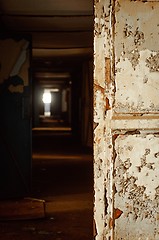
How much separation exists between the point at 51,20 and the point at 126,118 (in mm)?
3559

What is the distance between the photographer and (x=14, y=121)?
548 cm

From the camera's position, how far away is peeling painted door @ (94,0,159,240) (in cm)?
258

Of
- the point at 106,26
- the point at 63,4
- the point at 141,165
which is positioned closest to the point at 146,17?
the point at 106,26

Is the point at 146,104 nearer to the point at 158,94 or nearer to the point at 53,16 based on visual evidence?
the point at 158,94

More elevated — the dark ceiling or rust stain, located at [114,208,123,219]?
the dark ceiling

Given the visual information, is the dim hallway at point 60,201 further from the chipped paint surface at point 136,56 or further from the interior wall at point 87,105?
the chipped paint surface at point 136,56

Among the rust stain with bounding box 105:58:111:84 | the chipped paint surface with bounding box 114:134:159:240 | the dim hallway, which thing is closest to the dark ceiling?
the rust stain with bounding box 105:58:111:84

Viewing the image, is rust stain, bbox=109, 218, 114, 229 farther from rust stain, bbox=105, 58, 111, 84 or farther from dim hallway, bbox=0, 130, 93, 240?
dim hallway, bbox=0, 130, 93, 240

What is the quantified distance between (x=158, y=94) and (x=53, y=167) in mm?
6293

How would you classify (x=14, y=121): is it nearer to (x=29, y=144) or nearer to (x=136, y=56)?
(x=29, y=144)

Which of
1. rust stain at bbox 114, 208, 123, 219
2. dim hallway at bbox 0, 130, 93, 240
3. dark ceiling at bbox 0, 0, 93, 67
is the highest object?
dark ceiling at bbox 0, 0, 93, 67

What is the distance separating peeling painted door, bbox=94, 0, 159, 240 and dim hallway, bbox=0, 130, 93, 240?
4.79ft

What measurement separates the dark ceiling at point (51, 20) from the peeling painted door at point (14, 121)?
0.41 m

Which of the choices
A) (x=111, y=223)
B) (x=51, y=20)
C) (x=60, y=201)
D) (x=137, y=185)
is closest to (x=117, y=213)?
(x=111, y=223)
